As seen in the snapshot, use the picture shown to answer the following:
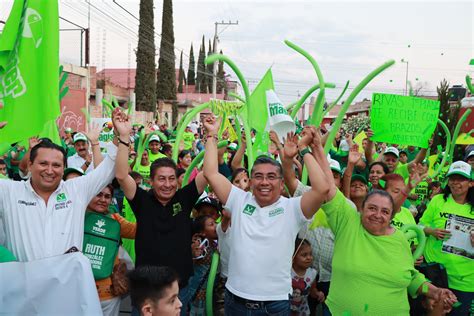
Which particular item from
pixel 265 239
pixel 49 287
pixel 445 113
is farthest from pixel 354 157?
pixel 445 113

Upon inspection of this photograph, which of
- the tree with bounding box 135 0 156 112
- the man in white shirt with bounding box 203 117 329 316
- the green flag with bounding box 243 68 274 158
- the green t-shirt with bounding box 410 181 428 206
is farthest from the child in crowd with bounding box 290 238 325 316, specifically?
the tree with bounding box 135 0 156 112

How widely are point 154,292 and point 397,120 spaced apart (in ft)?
12.9

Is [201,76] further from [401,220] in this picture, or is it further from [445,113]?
[401,220]

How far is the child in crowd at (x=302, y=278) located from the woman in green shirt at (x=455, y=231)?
0.95 meters

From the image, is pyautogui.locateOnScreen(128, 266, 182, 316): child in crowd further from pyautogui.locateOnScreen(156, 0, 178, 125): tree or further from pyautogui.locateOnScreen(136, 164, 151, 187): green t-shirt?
pyautogui.locateOnScreen(156, 0, 178, 125): tree

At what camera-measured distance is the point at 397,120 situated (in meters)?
5.07

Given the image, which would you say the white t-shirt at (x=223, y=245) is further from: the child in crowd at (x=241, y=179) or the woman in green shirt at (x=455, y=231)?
the woman in green shirt at (x=455, y=231)

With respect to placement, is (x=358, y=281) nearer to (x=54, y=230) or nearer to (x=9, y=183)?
(x=54, y=230)

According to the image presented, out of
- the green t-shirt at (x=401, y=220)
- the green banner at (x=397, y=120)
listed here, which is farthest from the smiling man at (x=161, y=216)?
the green banner at (x=397, y=120)

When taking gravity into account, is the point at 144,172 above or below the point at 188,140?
below

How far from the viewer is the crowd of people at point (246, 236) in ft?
8.43

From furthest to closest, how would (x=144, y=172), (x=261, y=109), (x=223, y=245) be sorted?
(x=144, y=172) → (x=261, y=109) → (x=223, y=245)

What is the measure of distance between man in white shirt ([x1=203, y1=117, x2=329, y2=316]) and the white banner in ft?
2.68

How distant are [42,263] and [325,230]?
2.03 meters
